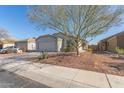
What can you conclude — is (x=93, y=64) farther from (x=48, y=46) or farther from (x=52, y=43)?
(x=48, y=46)

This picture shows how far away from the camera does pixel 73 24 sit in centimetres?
A: 1325

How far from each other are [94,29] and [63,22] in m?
2.59

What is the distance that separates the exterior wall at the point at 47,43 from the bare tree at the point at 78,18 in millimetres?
15550

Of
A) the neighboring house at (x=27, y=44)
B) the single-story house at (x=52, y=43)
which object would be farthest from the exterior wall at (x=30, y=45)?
the single-story house at (x=52, y=43)

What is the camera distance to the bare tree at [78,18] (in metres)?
12.0

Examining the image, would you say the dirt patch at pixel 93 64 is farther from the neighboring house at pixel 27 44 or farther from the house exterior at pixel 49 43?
the neighboring house at pixel 27 44

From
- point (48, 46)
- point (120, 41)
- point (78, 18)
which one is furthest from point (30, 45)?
point (78, 18)

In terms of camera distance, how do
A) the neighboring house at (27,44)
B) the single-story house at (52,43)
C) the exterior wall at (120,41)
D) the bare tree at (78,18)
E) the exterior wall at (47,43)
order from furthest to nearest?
the neighboring house at (27,44) → the exterior wall at (47,43) → the single-story house at (52,43) → the exterior wall at (120,41) → the bare tree at (78,18)

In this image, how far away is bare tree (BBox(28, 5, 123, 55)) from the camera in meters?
12.0

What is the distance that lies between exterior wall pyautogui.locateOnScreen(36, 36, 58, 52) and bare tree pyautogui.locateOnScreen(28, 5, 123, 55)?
1555 centimetres

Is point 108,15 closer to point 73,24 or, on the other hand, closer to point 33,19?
point 73,24

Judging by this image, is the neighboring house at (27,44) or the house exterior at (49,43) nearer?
the house exterior at (49,43)
